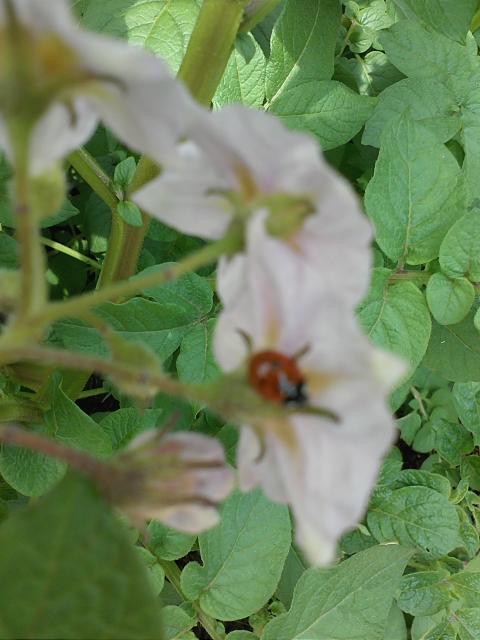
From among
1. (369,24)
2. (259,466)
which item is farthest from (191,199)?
(369,24)

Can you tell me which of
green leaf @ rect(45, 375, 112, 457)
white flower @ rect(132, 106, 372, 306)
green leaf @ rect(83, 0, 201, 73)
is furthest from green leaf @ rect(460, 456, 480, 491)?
white flower @ rect(132, 106, 372, 306)

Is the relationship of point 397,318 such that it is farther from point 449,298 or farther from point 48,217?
point 48,217

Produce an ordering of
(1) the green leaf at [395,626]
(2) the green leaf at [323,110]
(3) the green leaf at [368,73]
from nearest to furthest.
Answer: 1. (2) the green leaf at [323,110]
2. (1) the green leaf at [395,626]
3. (3) the green leaf at [368,73]

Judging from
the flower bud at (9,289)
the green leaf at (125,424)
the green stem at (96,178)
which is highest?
the flower bud at (9,289)

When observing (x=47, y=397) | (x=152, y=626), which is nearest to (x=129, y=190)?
(x=47, y=397)

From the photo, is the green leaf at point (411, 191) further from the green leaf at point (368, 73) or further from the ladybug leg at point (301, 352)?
the ladybug leg at point (301, 352)

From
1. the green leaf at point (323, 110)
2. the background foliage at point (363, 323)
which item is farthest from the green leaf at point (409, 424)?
the green leaf at point (323, 110)

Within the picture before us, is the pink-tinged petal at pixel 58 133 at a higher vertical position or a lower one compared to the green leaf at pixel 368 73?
higher

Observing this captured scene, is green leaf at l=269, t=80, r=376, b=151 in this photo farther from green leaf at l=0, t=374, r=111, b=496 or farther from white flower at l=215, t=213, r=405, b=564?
white flower at l=215, t=213, r=405, b=564
